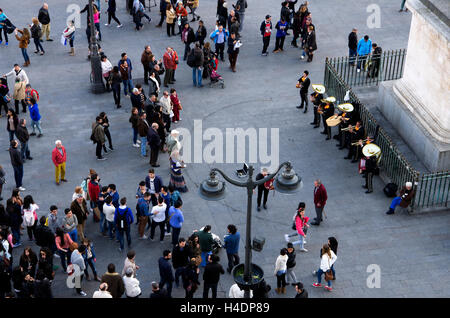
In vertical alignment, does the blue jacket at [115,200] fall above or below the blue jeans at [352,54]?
below

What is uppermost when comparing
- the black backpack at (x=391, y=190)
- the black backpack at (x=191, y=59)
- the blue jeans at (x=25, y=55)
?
the black backpack at (x=191, y=59)

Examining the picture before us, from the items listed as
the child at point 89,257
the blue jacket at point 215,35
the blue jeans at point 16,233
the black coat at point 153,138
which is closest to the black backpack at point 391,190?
the black coat at point 153,138

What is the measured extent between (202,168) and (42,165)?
189 inches

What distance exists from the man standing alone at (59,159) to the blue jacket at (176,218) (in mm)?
4150

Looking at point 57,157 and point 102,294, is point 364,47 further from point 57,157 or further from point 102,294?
point 102,294

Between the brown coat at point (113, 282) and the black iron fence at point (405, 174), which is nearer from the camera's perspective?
the brown coat at point (113, 282)

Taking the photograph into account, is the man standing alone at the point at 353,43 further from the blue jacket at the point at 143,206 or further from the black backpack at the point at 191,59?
the blue jacket at the point at 143,206

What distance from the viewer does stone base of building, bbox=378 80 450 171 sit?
21250 mm

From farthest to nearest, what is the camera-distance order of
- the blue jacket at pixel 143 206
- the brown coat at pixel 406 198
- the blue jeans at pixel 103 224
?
the brown coat at pixel 406 198, the blue jeans at pixel 103 224, the blue jacket at pixel 143 206

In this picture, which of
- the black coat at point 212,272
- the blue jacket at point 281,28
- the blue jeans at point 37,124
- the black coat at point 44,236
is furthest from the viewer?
the blue jacket at point 281,28

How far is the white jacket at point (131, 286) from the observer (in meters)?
16.9

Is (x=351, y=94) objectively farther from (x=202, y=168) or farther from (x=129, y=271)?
(x=129, y=271)

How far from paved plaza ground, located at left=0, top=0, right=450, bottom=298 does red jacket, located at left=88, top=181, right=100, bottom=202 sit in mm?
939

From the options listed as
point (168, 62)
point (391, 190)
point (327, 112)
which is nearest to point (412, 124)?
point (391, 190)
